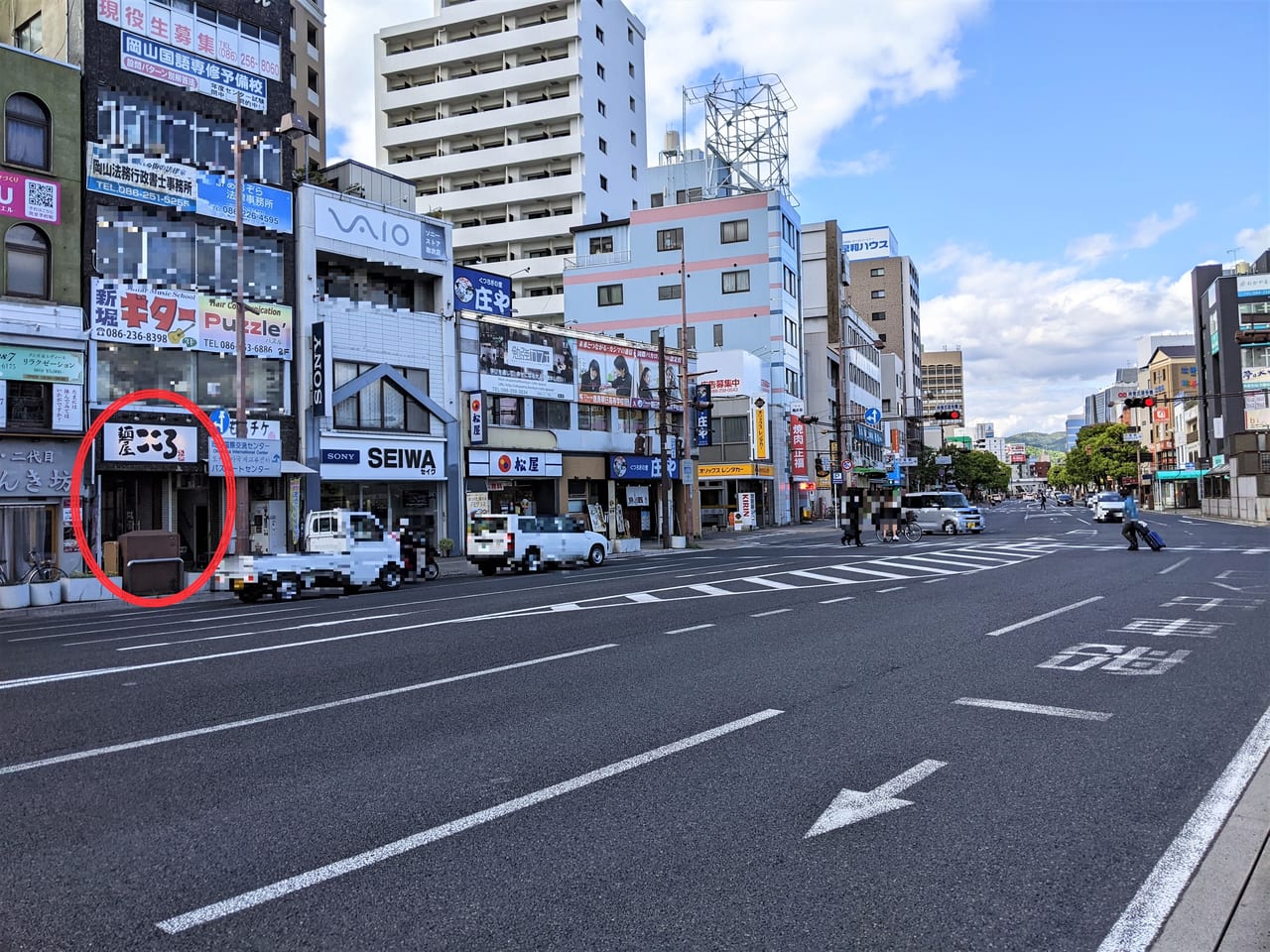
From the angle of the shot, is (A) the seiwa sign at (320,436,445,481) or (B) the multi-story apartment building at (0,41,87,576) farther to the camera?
(A) the seiwa sign at (320,436,445,481)

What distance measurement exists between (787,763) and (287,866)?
9.77ft

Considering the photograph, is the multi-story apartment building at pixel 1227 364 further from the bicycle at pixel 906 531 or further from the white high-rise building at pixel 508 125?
the white high-rise building at pixel 508 125

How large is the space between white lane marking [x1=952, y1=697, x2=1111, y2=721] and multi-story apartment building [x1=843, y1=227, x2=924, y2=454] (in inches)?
4331

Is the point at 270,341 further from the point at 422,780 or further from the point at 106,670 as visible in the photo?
the point at 422,780

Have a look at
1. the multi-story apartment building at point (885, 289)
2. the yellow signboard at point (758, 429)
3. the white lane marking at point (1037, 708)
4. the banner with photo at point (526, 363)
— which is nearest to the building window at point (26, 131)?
the banner with photo at point (526, 363)

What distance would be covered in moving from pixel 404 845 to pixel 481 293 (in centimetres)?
3490

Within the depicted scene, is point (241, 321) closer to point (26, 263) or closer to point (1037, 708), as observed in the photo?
point (26, 263)

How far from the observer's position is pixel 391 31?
68125 millimetres

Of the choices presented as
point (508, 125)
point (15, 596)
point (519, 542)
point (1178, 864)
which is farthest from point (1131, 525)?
point (508, 125)

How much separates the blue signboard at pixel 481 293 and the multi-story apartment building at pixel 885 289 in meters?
82.4

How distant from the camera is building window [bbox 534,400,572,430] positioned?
39469 millimetres

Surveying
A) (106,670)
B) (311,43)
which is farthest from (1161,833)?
(311,43)

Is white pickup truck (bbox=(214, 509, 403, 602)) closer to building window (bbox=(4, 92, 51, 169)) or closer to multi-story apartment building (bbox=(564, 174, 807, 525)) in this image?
building window (bbox=(4, 92, 51, 169))

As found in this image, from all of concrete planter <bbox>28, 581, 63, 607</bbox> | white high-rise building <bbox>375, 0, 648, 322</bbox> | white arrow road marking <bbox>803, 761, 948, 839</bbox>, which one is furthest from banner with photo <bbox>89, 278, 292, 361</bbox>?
white high-rise building <bbox>375, 0, 648, 322</bbox>
